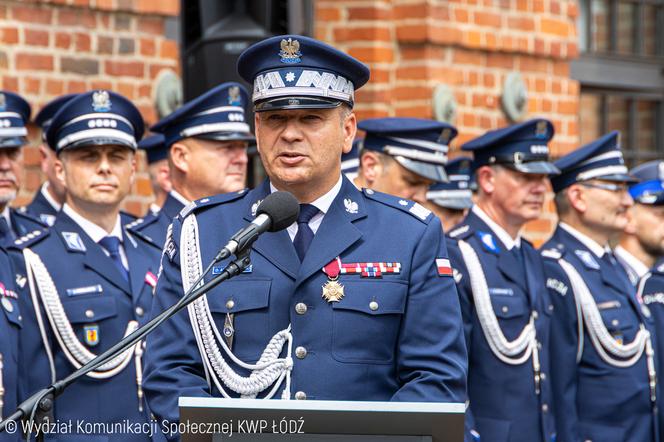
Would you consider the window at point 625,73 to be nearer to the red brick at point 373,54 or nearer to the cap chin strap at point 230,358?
the red brick at point 373,54

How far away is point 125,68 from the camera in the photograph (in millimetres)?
7352

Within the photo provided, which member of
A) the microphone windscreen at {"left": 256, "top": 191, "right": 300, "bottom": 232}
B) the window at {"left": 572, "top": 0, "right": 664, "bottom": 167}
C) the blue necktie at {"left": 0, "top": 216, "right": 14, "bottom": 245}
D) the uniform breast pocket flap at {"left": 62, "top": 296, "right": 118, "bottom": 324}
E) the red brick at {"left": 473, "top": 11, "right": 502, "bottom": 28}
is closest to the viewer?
the microphone windscreen at {"left": 256, "top": 191, "right": 300, "bottom": 232}

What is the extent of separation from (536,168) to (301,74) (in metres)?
2.89

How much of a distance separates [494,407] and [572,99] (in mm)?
3914

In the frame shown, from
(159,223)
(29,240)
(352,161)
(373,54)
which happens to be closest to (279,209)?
(29,240)

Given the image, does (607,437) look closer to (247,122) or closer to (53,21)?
(247,122)

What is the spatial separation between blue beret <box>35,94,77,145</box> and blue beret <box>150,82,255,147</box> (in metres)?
0.63

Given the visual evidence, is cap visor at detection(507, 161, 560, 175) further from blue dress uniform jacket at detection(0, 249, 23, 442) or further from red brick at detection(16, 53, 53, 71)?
blue dress uniform jacket at detection(0, 249, 23, 442)

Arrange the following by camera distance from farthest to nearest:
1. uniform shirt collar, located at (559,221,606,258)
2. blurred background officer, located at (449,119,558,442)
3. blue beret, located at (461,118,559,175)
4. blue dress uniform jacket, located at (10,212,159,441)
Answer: uniform shirt collar, located at (559,221,606,258), blue beret, located at (461,118,559,175), blurred background officer, located at (449,119,558,442), blue dress uniform jacket, located at (10,212,159,441)

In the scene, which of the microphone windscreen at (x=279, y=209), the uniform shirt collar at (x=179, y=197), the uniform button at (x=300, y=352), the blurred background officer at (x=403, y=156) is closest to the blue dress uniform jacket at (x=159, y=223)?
the uniform shirt collar at (x=179, y=197)

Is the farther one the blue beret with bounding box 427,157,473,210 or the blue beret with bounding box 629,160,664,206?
the blue beret with bounding box 629,160,664,206

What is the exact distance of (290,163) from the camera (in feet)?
12.2

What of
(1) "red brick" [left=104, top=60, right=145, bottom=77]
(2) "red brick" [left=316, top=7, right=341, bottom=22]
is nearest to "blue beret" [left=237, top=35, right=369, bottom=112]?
(1) "red brick" [left=104, top=60, right=145, bottom=77]

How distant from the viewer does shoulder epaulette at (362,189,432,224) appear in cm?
391
